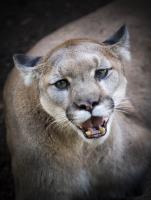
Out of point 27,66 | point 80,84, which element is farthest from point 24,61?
point 80,84

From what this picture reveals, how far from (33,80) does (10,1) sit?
→ 4011 mm

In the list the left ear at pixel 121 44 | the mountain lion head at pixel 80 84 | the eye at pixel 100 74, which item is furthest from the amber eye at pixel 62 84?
the left ear at pixel 121 44

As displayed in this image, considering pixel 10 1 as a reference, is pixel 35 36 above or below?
below

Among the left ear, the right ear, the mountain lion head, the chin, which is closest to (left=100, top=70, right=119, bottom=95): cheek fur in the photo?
the mountain lion head

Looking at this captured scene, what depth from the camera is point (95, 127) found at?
3.92 metres

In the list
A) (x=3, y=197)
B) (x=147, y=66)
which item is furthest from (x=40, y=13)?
(x=3, y=197)

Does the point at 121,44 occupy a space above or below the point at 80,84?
above

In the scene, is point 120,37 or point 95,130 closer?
point 95,130

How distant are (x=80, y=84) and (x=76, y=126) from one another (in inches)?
13.1

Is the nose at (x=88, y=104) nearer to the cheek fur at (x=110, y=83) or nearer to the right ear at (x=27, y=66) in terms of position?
the cheek fur at (x=110, y=83)

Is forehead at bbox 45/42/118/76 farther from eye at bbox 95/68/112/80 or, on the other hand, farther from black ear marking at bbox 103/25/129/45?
black ear marking at bbox 103/25/129/45

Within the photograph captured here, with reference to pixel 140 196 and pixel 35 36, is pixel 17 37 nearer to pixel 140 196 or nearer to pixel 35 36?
pixel 35 36

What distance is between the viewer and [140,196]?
4.63m

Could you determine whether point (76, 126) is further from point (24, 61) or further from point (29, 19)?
point (29, 19)
